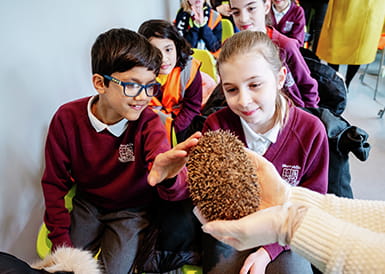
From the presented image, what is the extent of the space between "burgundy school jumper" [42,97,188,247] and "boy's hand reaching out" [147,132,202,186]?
0.15m

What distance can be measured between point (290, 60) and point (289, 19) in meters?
1.05

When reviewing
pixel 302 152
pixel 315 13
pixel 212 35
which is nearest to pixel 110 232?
pixel 302 152

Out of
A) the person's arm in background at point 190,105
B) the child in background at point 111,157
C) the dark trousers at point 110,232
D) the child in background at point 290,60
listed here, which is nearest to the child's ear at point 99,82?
the child in background at point 111,157

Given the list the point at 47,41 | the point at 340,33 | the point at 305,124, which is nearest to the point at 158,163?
the point at 305,124

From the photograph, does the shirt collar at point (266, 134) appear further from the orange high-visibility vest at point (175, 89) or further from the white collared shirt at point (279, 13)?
the white collared shirt at point (279, 13)

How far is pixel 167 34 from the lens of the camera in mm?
1533

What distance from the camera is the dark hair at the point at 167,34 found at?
4.99 ft

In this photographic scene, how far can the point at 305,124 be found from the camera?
3.43 feet

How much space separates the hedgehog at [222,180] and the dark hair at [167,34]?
3.04 feet

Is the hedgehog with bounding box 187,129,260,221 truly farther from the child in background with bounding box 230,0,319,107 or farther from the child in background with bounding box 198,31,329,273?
the child in background with bounding box 230,0,319,107

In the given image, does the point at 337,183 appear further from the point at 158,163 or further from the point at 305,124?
the point at 158,163

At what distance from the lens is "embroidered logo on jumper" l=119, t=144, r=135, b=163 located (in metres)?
1.13

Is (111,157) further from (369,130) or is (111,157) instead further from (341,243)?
(369,130)

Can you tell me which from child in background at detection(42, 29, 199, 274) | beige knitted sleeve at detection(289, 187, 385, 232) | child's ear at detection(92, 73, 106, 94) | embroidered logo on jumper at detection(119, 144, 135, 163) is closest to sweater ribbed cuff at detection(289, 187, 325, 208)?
beige knitted sleeve at detection(289, 187, 385, 232)
